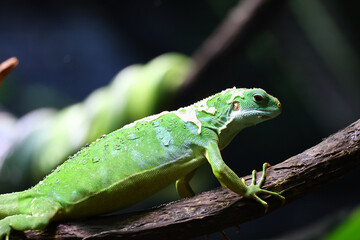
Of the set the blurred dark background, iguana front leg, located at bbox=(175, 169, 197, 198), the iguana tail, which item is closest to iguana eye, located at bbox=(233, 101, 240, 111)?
iguana front leg, located at bbox=(175, 169, 197, 198)

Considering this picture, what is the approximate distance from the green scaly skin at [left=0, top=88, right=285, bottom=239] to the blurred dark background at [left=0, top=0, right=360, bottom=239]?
2.36 metres

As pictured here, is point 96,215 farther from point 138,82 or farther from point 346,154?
point 138,82

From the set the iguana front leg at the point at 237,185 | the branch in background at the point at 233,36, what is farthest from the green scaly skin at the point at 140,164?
the branch in background at the point at 233,36

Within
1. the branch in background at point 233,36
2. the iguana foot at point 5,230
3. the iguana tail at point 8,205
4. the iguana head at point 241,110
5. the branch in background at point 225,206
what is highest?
the branch in background at point 233,36

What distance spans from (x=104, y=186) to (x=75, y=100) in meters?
3.04

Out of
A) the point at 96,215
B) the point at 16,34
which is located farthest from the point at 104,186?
the point at 16,34

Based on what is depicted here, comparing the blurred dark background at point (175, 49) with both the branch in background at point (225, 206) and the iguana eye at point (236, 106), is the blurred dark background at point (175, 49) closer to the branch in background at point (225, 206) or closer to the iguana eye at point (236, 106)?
the iguana eye at point (236, 106)

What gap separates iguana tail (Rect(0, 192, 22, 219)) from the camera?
196cm

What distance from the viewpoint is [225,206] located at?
6.22 feet

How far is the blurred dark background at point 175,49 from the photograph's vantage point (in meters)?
4.61

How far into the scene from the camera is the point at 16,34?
15.4ft

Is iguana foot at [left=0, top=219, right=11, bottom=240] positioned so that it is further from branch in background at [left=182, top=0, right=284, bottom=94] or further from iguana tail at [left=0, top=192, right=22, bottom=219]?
branch in background at [left=182, top=0, right=284, bottom=94]

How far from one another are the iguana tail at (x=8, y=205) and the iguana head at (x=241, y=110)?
0.99 m

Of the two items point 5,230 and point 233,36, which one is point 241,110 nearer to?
point 5,230
